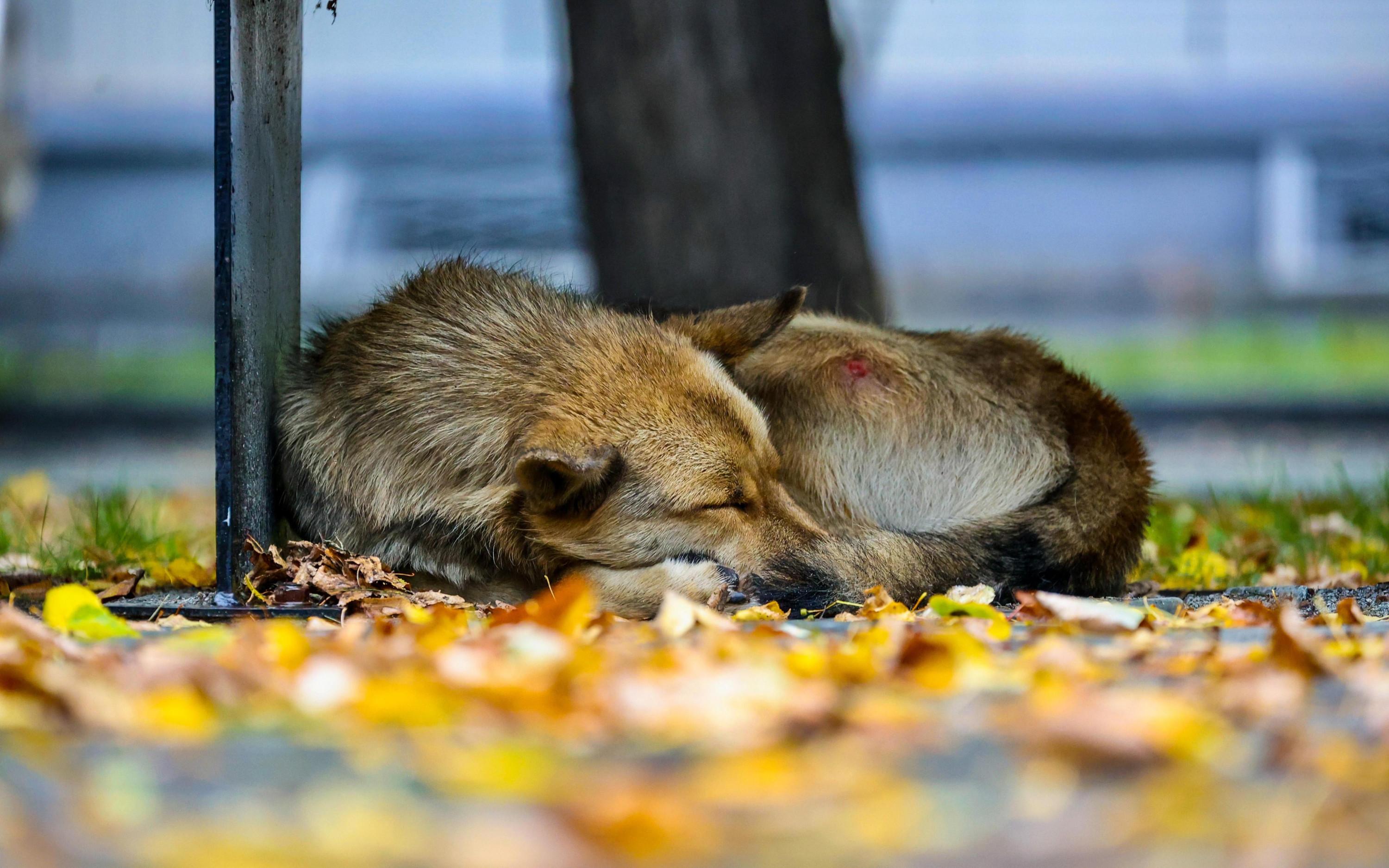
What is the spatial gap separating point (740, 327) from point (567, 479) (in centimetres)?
119

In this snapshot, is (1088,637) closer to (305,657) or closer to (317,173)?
(305,657)

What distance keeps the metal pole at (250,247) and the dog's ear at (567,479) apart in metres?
0.97

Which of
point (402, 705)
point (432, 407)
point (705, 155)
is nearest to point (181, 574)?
point (432, 407)

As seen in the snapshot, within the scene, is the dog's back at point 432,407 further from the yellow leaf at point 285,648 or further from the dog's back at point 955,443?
the yellow leaf at point 285,648

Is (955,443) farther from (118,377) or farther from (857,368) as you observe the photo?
(118,377)

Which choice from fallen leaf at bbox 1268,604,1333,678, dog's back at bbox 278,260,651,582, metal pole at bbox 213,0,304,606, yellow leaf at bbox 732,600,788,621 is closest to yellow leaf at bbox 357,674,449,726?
yellow leaf at bbox 732,600,788,621

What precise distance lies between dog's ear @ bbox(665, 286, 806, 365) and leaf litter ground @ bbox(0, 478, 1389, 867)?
Result: 1666 mm

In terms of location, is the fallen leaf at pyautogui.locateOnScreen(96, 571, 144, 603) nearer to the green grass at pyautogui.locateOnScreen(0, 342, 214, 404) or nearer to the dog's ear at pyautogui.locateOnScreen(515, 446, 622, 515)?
the dog's ear at pyautogui.locateOnScreen(515, 446, 622, 515)

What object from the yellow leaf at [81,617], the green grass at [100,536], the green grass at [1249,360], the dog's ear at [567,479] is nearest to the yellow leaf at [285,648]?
the yellow leaf at [81,617]

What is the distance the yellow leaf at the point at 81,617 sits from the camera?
9.78 feet

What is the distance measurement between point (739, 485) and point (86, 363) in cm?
1081

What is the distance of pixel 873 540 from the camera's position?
4.17 meters

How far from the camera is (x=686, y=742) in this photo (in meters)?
1.91

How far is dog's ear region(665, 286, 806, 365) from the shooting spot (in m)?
4.64
